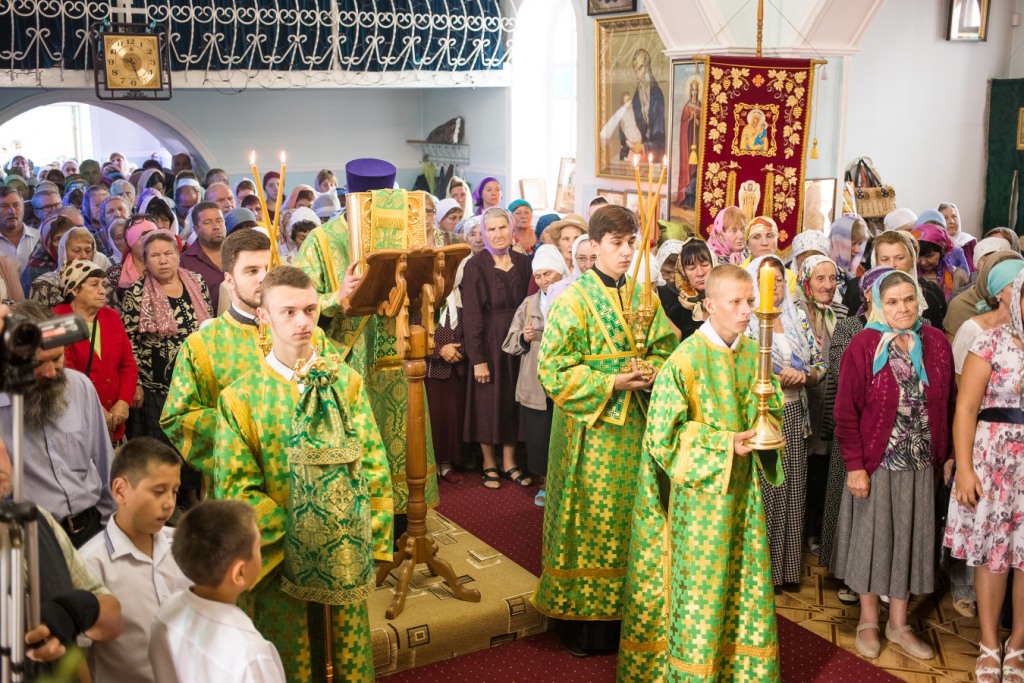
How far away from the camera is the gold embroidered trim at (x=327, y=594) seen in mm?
3258

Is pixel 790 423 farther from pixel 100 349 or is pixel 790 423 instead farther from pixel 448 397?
pixel 100 349

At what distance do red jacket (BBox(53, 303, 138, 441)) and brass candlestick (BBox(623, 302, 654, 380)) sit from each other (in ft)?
7.84

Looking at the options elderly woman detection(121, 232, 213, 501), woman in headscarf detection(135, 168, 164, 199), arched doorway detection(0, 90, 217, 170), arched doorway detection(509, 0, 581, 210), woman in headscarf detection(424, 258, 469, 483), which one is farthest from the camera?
arched doorway detection(0, 90, 217, 170)

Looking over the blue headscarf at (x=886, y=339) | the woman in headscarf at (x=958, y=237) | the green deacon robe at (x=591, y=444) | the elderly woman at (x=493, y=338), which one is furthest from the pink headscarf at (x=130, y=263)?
the woman in headscarf at (x=958, y=237)

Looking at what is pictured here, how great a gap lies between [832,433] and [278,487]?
3307mm

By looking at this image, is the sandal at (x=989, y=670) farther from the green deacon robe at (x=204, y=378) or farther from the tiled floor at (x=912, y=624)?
the green deacon robe at (x=204, y=378)

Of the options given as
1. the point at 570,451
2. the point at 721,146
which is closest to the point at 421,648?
the point at 570,451

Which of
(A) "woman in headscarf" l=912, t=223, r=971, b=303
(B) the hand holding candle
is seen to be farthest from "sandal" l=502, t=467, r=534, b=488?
(B) the hand holding candle

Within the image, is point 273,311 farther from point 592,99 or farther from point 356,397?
point 592,99

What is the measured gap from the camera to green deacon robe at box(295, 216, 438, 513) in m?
5.02

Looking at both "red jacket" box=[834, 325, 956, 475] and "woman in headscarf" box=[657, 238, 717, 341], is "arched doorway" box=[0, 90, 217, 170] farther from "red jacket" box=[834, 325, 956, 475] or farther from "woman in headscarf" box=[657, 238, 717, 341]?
"red jacket" box=[834, 325, 956, 475]

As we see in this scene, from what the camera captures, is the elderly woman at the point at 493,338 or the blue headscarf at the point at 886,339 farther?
the elderly woman at the point at 493,338

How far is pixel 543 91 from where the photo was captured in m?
14.2

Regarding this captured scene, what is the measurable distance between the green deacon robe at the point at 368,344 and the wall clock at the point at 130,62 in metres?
6.90
